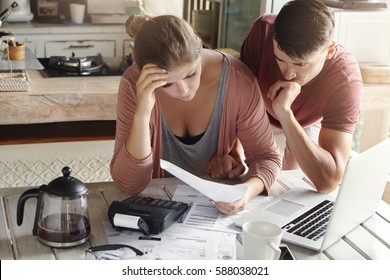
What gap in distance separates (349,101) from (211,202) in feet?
1.74

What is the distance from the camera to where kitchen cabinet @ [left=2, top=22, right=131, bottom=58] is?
3564 millimetres

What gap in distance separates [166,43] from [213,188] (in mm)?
349

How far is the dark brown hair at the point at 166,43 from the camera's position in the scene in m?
1.38

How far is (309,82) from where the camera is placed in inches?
69.5

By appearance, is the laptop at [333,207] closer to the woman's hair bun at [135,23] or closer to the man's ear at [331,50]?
the man's ear at [331,50]

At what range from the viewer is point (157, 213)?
1276 mm

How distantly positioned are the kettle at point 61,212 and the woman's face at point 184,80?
34cm

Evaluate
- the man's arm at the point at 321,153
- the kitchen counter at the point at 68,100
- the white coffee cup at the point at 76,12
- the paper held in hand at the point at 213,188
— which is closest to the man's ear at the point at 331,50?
the man's arm at the point at 321,153

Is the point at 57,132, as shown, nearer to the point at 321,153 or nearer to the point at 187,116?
the point at 187,116

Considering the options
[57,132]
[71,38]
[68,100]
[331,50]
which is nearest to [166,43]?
[331,50]
